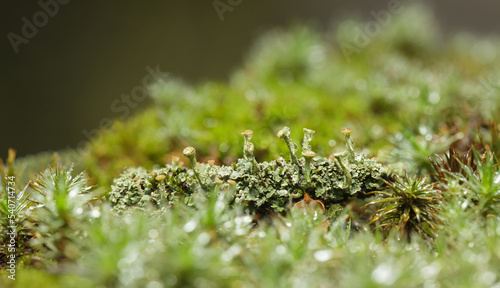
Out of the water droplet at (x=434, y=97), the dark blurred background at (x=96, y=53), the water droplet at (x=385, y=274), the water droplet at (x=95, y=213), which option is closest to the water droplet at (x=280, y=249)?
the water droplet at (x=385, y=274)

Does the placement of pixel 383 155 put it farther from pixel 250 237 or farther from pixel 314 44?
pixel 314 44

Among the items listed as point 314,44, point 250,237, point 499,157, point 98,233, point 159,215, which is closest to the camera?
point 98,233

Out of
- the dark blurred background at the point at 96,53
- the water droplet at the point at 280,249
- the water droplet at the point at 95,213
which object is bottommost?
the water droplet at the point at 280,249

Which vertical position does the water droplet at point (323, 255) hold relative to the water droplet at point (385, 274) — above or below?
above

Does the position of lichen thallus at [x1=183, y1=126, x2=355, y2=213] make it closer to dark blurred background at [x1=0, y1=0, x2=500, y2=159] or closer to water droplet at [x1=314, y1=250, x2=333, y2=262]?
water droplet at [x1=314, y1=250, x2=333, y2=262]

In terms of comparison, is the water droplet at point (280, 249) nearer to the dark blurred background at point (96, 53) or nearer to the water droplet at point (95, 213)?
the water droplet at point (95, 213)

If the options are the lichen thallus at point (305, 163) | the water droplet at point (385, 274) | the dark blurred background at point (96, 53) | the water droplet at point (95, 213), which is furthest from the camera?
the dark blurred background at point (96, 53)

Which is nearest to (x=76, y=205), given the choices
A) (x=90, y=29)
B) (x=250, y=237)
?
(x=250, y=237)

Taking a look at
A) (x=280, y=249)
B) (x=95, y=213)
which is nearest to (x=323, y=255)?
(x=280, y=249)
